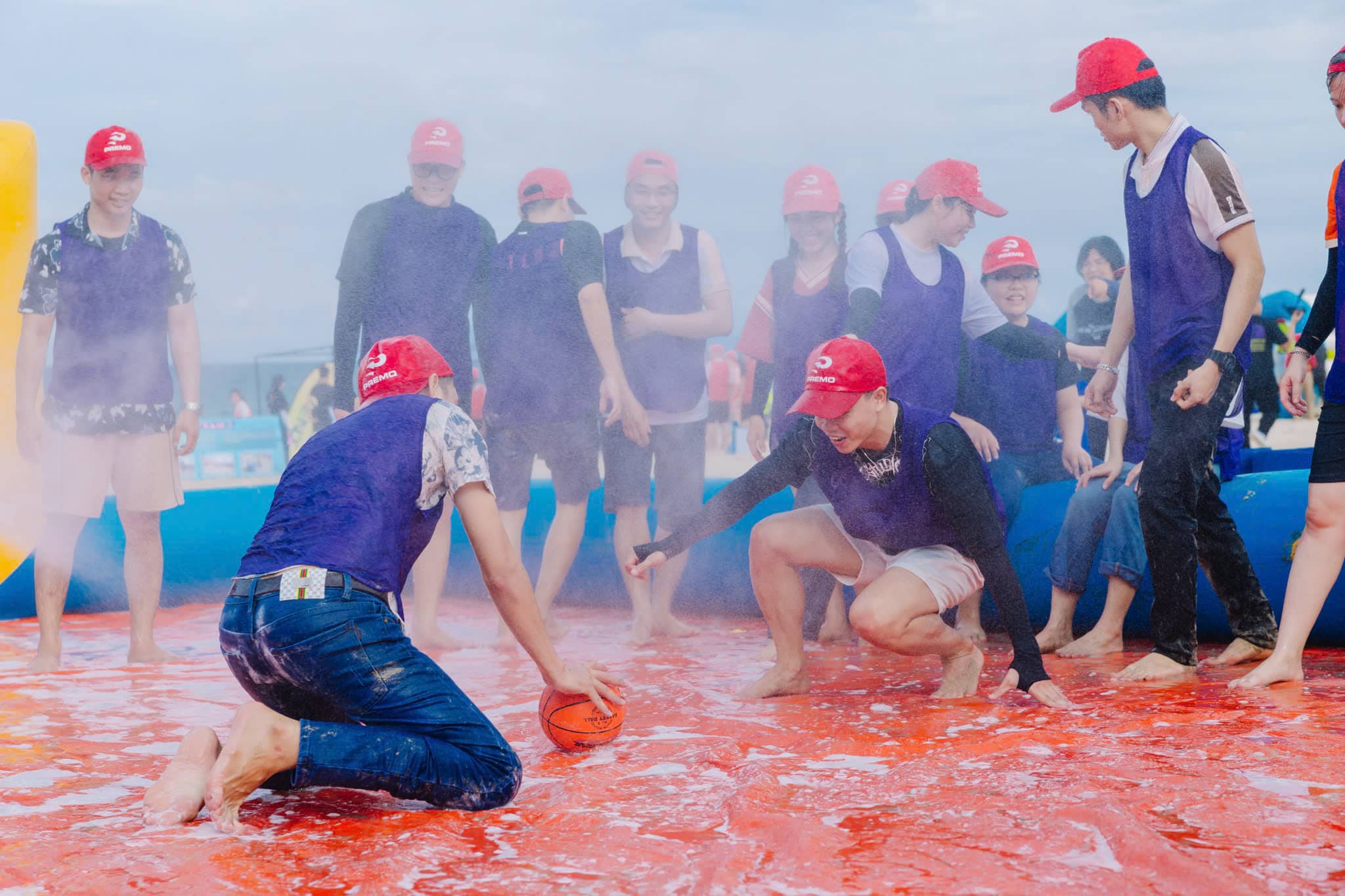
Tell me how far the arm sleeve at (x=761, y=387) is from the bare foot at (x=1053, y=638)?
152cm

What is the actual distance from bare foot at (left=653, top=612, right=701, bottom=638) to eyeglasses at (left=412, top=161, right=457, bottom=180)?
2047mm

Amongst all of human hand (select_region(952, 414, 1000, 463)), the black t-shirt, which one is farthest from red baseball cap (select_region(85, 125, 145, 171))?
human hand (select_region(952, 414, 1000, 463))

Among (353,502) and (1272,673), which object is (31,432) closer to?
(353,502)

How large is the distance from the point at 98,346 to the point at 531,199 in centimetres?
177

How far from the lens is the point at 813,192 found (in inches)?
188

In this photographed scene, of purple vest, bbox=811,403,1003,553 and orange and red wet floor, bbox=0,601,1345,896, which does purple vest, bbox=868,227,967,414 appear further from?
orange and red wet floor, bbox=0,601,1345,896

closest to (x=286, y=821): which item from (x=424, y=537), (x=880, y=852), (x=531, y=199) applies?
(x=424, y=537)

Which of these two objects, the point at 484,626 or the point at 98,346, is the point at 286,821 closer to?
the point at 98,346

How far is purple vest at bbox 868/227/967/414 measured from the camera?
443 cm

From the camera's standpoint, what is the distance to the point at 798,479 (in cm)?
369

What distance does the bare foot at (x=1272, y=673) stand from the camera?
3.53 metres

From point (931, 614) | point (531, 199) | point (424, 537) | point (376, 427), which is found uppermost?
point (531, 199)

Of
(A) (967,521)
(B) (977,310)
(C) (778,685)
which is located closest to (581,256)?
(B) (977,310)

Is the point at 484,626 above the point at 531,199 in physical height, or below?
below
